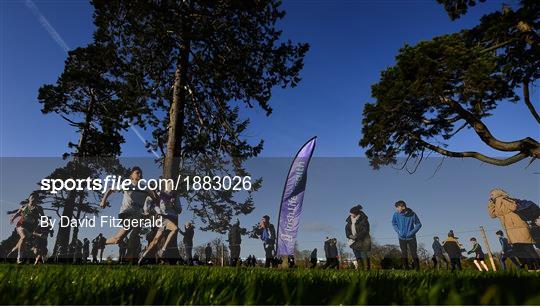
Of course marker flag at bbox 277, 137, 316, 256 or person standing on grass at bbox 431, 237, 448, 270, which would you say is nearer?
course marker flag at bbox 277, 137, 316, 256

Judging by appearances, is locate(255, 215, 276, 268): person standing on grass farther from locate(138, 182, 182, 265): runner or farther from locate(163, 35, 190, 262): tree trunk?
locate(138, 182, 182, 265): runner

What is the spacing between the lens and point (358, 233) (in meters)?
11.0

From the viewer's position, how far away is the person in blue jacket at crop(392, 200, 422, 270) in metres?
10.6

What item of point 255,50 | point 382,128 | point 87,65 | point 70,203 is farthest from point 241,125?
point 70,203

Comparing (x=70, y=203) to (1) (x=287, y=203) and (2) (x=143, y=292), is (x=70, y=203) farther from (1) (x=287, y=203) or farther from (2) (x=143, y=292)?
(2) (x=143, y=292)

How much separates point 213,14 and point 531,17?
36.1ft

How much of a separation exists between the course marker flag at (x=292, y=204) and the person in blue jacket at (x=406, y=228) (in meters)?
3.11

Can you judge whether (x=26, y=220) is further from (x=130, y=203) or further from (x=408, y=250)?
(x=408, y=250)

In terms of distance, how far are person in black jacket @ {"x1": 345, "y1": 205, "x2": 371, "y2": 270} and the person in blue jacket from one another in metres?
0.78

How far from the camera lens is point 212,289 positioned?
186 centimetres

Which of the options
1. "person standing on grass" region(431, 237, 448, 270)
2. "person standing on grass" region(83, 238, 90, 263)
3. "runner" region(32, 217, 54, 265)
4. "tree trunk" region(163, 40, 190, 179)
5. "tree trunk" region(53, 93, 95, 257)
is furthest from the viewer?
"tree trunk" region(53, 93, 95, 257)

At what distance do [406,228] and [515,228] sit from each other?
2505 mm

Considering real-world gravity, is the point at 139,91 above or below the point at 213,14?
below

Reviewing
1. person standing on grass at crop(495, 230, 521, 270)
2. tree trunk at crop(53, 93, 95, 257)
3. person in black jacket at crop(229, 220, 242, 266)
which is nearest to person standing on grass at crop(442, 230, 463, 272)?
person standing on grass at crop(495, 230, 521, 270)
